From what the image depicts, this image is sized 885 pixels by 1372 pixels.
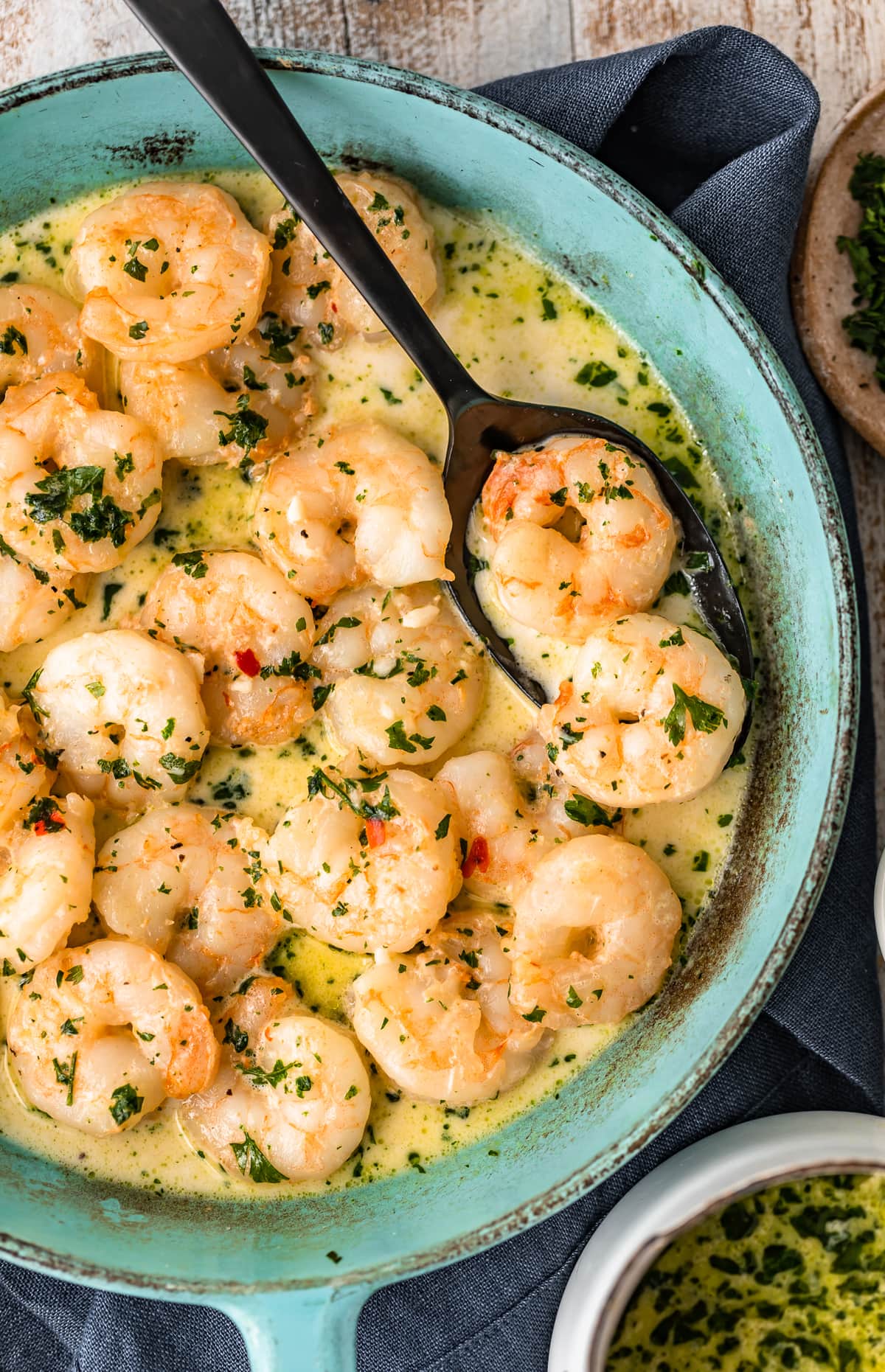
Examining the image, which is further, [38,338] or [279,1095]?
[38,338]

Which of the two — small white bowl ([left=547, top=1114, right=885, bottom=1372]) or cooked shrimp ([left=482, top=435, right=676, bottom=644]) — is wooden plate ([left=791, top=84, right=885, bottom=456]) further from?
small white bowl ([left=547, top=1114, right=885, bottom=1372])

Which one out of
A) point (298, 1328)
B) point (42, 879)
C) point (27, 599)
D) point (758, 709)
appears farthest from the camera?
point (758, 709)

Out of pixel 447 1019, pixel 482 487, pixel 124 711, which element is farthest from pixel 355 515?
pixel 447 1019

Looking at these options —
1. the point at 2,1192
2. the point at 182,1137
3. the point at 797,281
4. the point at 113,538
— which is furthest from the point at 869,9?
the point at 2,1192

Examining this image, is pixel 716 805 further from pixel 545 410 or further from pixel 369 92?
pixel 369 92

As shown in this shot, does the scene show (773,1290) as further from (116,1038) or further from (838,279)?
(838,279)

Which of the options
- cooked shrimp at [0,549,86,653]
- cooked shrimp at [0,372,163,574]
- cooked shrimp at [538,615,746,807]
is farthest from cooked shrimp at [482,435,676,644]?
cooked shrimp at [0,549,86,653]

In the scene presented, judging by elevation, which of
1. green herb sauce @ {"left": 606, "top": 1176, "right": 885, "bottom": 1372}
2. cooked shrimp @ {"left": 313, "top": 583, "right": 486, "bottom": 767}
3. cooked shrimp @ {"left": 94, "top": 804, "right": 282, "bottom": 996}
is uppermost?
cooked shrimp @ {"left": 313, "top": 583, "right": 486, "bottom": 767}
